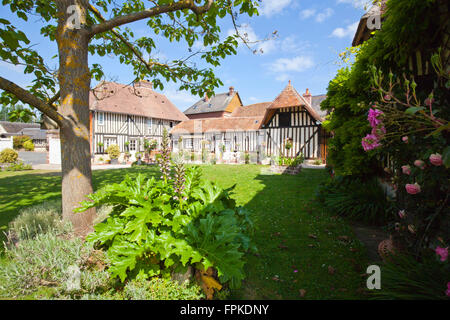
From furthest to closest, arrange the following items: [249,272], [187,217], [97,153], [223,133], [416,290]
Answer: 1. [223,133]
2. [97,153]
3. [249,272]
4. [187,217]
5. [416,290]

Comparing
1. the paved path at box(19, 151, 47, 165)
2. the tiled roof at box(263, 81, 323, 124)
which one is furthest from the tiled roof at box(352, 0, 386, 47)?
the paved path at box(19, 151, 47, 165)

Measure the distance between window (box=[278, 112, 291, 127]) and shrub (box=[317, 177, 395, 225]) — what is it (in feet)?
44.8

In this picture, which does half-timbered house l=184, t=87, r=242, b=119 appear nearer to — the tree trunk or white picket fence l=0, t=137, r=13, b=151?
white picket fence l=0, t=137, r=13, b=151

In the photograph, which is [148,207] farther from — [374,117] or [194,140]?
[194,140]

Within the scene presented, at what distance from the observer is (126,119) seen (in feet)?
82.1

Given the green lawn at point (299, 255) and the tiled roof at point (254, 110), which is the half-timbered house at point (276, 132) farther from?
the green lawn at point (299, 255)

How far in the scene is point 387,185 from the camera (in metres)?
4.62

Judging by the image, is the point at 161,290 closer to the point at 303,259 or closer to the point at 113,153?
the point at 303,259

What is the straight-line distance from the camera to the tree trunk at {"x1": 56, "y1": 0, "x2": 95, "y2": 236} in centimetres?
333

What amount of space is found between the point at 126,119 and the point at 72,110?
934 inches

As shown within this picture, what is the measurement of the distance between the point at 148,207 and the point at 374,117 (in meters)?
2.48

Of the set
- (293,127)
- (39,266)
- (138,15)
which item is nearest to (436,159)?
(39,266)

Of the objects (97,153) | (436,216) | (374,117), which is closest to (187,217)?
(374,117)

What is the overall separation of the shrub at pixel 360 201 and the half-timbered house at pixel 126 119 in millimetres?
17537
